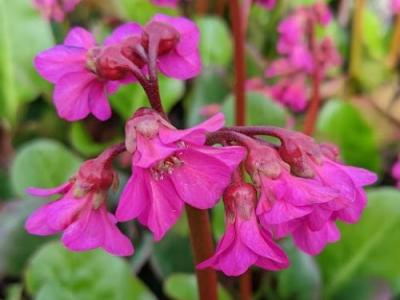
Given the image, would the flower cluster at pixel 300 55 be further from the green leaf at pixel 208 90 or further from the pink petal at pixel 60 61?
the pink petal at pixel 60 61

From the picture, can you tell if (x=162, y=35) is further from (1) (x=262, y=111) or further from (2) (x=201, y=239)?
(1) (x=262, y=111)

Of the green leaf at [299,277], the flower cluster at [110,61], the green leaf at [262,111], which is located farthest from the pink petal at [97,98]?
the green leaf at [262,111]

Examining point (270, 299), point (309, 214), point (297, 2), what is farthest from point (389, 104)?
point (309, 214)

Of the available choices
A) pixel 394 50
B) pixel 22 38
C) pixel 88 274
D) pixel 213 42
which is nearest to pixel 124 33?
pixel 88 274

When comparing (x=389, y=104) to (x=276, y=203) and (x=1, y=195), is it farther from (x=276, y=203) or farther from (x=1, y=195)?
(x=276, y=203)

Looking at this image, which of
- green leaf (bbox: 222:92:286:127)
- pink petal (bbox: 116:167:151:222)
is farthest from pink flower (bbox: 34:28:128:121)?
green leaf (bbox: 222:92:286:127)

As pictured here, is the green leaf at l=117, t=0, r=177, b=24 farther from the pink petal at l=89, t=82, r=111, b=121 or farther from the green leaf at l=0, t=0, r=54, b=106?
the pink petal at l=89, t=82, r=111, b=121
